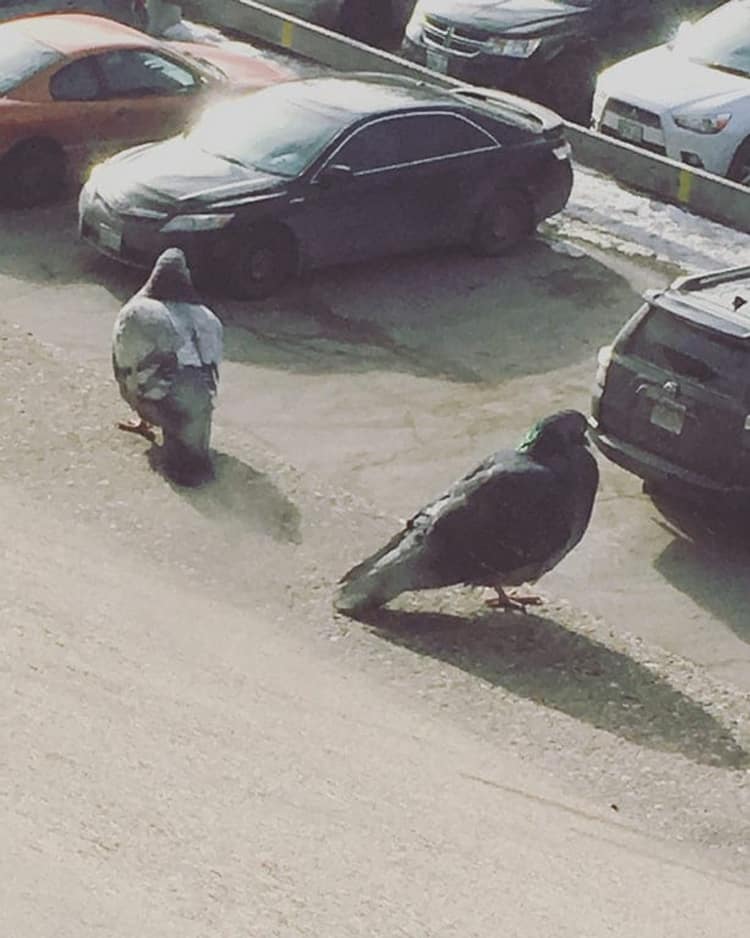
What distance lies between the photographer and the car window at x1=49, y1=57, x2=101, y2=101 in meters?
17.0

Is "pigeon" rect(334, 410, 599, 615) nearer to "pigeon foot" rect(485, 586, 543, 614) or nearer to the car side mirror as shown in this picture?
"pigeon foot" rect(485, 586, 543, 614)

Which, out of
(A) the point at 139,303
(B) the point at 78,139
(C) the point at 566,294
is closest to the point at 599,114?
(C) the point at 566,294

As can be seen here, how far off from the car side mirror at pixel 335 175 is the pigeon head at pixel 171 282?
3.42 m

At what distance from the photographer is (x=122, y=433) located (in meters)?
12.8

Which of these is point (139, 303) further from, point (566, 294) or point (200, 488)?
point (566, 294)

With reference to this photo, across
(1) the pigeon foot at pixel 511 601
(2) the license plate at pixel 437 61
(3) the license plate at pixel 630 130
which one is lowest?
(2) the license plate at pixel 437 61

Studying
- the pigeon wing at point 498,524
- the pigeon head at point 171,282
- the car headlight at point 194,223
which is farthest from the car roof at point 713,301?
the car headlight at point 194,223

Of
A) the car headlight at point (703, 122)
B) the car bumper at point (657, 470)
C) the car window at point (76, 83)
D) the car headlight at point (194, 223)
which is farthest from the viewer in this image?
the car headlight at point (703, 122)

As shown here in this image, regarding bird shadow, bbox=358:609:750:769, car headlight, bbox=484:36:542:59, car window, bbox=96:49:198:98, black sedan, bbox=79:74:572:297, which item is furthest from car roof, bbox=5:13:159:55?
bird shadow, bbox=358:609:750:769

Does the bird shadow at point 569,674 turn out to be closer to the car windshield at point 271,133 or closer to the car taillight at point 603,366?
the car taillight at point 603,366

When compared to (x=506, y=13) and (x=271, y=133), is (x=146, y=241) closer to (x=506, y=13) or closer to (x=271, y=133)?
(x=271, y=133)

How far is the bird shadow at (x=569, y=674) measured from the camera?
392 inches

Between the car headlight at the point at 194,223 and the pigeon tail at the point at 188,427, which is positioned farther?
the car headlight at the point at 194,223

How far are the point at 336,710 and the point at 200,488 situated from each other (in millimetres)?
3164
